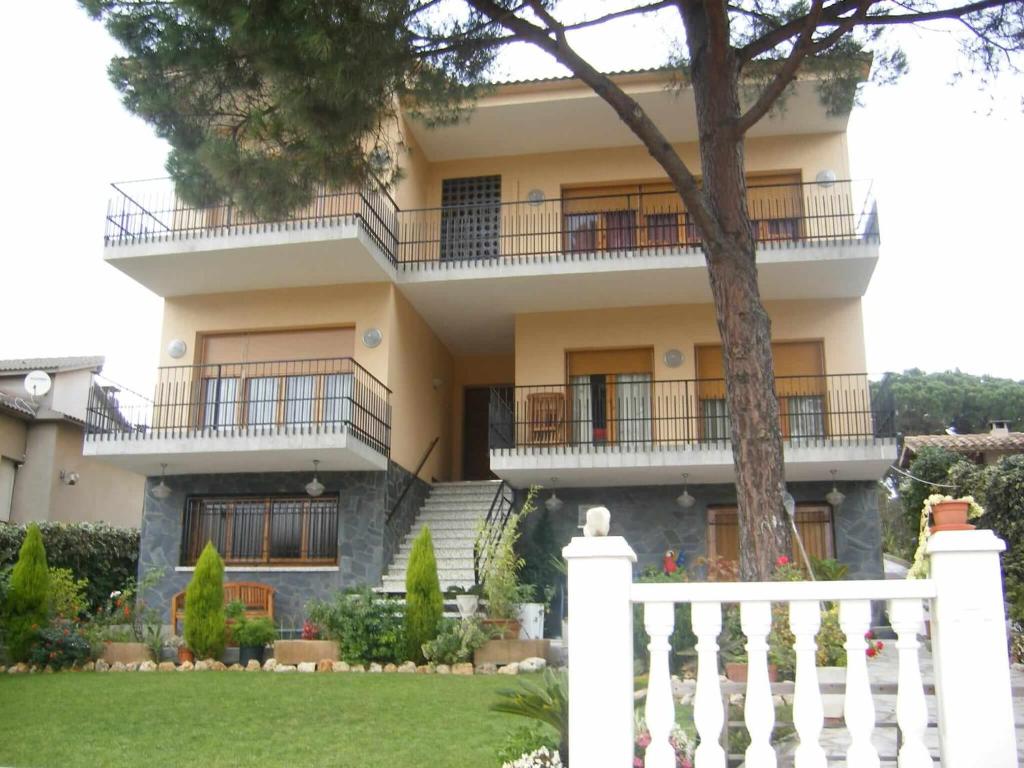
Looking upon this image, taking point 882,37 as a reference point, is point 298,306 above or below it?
below

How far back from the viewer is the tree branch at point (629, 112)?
7.28m

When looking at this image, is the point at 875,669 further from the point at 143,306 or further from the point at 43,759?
the point at 143,306

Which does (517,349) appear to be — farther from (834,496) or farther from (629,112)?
(629,112)

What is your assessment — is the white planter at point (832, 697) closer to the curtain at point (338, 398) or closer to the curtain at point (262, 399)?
the curtain at point (338, 398)

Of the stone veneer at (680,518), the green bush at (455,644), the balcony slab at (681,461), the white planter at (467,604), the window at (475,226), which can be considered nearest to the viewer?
the green bush at (455,644)

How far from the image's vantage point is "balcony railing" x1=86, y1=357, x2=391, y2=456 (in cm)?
1366

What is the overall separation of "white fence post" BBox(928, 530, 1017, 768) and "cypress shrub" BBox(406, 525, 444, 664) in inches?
326

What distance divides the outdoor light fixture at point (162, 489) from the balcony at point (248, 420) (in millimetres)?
123

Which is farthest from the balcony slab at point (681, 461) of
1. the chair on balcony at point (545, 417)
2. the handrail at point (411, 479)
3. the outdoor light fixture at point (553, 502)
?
the handrail at point (411, 479)

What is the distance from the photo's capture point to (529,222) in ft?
51.5

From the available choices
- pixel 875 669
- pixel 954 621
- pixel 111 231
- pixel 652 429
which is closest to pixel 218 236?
pixel 111 231

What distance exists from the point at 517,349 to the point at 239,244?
15.3 feet

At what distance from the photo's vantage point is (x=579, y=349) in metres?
15.5

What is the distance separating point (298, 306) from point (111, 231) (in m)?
2.91
